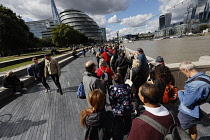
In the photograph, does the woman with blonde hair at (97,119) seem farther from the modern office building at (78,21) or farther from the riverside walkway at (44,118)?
the modern office building at (78,21)

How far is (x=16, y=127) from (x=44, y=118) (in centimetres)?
75

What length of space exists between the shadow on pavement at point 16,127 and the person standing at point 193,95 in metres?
3.71

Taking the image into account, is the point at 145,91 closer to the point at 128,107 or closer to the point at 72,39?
the point at 128,107

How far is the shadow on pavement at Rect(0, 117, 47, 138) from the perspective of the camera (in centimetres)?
294

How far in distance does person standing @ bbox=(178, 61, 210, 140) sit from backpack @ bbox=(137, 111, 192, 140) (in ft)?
2.68

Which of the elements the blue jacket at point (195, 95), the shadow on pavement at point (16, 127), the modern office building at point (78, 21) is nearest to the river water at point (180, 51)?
the blue jacket at point (195, 95)

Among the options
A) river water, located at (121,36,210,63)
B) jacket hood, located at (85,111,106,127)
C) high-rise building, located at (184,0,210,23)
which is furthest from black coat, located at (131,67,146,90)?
high-rise building, located at (184,0,210,23)

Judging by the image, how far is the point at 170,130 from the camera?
1.01m

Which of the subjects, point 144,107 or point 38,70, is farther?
point 38,70

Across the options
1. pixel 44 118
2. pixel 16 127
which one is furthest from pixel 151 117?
pixel 16 127

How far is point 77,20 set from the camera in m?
88.6

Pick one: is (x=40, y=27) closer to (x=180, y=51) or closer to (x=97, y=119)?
(x=180, y=51)

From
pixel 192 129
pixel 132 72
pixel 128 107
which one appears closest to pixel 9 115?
pixel 128 107

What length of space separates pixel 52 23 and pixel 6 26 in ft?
352
